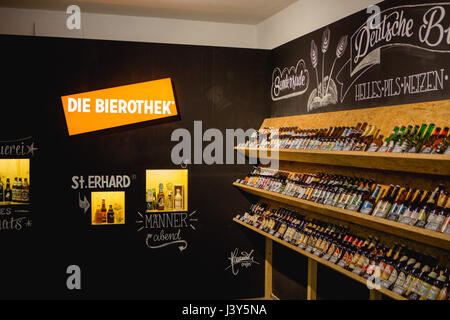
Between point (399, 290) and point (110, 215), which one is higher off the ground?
point (110, 215)

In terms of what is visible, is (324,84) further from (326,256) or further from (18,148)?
(18,148)

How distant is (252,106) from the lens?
18.7ft

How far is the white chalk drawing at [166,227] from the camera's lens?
17.7ft

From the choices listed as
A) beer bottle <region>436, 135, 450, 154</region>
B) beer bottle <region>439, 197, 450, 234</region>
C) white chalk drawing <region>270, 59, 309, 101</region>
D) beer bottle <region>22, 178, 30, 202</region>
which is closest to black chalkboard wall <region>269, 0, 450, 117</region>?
white chalk drawing <region>270, 59, 309, 101</region>

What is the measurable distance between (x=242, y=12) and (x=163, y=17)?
1.10 metres

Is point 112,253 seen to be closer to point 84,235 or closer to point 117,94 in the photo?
point 84,235

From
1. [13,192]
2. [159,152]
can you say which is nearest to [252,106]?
[159,152]

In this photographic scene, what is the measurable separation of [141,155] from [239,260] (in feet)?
5.75

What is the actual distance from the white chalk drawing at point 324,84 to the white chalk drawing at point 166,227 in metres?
1.93

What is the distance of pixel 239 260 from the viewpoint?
570cm

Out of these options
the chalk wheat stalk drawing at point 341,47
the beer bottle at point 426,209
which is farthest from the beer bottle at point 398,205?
the chalk wheat stalk drawing at point 341,47

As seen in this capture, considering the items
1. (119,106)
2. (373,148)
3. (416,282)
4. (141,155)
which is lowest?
(416,282)

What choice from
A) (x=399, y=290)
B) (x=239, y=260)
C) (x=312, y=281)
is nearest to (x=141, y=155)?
(x=239, y=260)

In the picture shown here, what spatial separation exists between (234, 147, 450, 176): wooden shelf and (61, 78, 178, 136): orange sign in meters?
1.38
